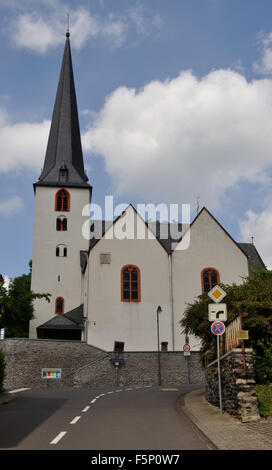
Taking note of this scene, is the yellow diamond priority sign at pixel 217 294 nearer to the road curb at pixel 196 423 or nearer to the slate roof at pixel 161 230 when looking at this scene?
the road curb at pixel 196 423

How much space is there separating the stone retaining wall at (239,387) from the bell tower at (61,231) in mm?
27408

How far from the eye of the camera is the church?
39.2 metres

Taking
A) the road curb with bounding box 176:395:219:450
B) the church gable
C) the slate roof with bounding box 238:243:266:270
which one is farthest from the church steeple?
the road curb with bounding box 176:395:219:450

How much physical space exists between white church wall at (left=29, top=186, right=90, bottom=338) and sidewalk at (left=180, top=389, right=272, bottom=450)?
1175 inches

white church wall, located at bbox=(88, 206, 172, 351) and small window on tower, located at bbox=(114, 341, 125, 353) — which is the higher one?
white church wall, located at bbox=(88, 206, 172, 351)

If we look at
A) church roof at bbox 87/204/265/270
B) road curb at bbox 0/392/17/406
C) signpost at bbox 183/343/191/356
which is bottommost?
road curb at bbox 0/392/17/406

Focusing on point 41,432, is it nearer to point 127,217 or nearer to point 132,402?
point 132,402

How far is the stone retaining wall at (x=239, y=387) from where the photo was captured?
11211mm

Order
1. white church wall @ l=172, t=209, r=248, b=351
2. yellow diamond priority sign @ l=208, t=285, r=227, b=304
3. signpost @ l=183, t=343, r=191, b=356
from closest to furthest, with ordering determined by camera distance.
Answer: yellow diamond priority sign @ l=208, t=285, r=227, b=304, signpost @ l=183, t=343, r=191, b=356, white church wall @ l=172, t=209, r=248, b=351

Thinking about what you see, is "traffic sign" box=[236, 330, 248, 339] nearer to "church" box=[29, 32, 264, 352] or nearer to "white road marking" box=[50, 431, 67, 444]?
"white road marking" box=[50, 431, 67, 444]

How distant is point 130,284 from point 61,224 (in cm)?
945

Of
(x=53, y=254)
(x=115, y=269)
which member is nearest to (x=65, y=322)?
(x=115, y=269)
